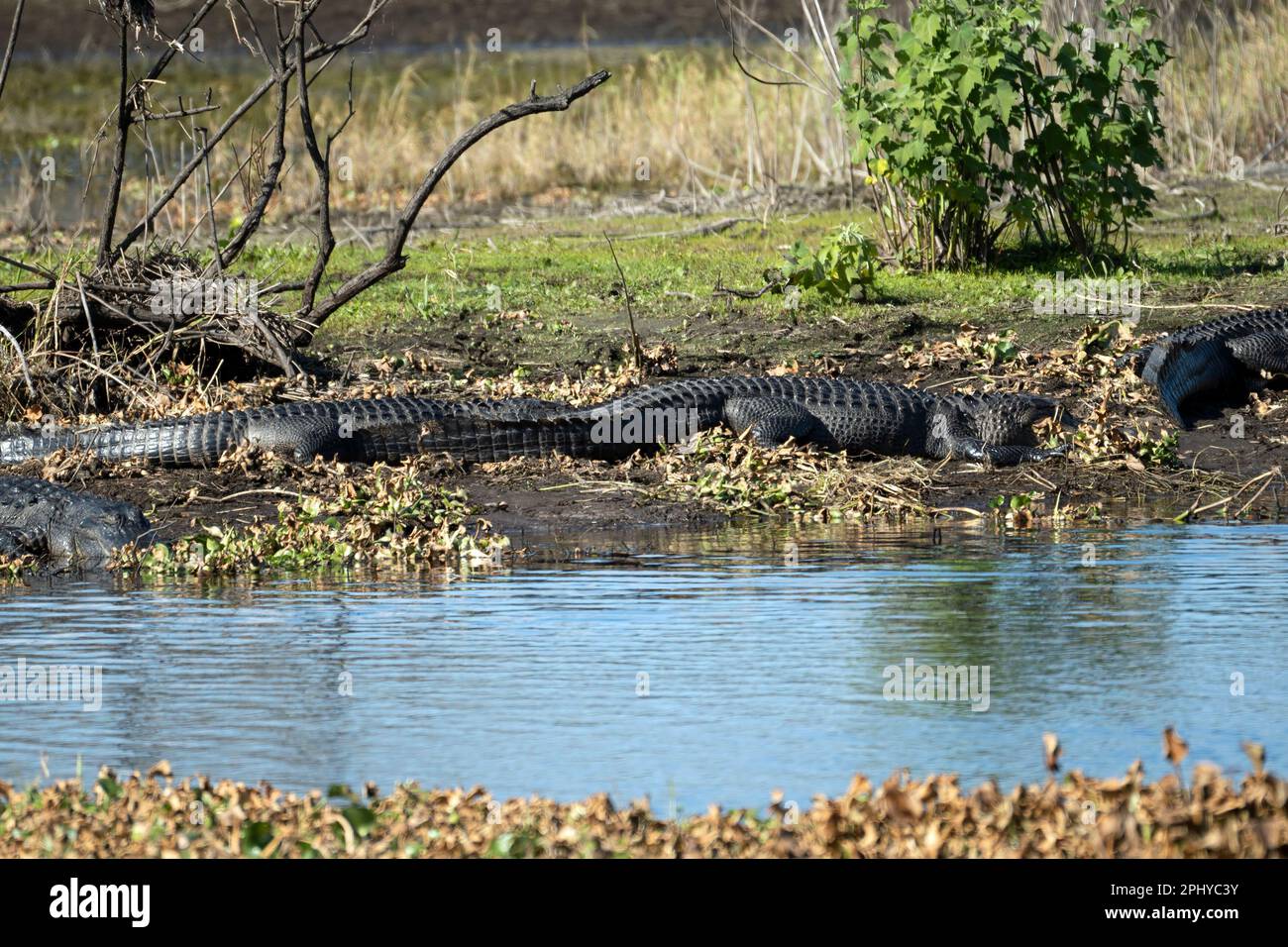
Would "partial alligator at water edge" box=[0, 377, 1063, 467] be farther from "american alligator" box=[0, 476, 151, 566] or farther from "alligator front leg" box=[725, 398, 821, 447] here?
"american alligator" box=[0, 476, 151, 566]

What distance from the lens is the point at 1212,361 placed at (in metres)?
10.5

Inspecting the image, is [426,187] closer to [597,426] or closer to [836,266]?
[597,426]

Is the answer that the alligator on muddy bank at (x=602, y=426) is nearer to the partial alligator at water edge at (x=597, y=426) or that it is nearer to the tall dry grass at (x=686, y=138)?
the partial alligator at water edge at (x=597, y=426)

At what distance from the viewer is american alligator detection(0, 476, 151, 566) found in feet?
24.9

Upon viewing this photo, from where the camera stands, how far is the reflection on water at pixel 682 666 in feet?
14.7

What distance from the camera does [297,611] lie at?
6375 mm

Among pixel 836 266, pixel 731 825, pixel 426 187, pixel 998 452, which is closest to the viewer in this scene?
pixel 731 825

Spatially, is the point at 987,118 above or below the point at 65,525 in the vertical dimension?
above

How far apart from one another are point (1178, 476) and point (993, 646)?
3.64m

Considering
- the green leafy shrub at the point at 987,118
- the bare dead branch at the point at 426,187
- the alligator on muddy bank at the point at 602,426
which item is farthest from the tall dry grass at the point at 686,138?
the alligator on muddy bank at the point at 602,426

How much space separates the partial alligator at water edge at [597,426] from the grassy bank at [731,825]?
17.6 ft

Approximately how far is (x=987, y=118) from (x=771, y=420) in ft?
11.8

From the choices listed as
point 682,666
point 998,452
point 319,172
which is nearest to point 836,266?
point 998,452
